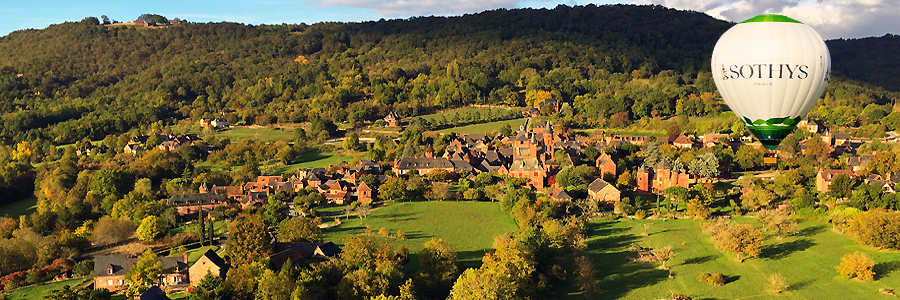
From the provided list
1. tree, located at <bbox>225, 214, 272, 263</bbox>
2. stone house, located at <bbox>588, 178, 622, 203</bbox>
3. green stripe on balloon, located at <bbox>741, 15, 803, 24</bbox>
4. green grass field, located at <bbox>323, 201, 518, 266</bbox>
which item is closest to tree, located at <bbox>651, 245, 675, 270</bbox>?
green grass field, located at <bbox>323, 201, 518, 266</bbox>

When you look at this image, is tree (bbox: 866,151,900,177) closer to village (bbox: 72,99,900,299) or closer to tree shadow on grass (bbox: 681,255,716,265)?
village (bbox: 72,99,900,299)

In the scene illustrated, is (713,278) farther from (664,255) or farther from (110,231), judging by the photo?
(110,231)

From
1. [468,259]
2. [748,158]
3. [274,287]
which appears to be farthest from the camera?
[748,158]

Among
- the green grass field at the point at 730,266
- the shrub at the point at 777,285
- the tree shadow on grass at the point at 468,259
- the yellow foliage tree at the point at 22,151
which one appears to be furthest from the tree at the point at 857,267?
the yellow foliage tree at the point at 22,151

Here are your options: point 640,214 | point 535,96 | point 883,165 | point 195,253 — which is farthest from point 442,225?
point 535,96

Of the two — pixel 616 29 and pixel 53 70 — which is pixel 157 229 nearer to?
pixel 53 70

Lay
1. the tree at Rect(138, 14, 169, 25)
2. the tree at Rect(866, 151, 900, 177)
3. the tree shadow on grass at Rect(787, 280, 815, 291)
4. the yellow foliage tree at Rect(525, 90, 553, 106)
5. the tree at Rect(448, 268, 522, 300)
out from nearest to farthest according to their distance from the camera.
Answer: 1. the tree at Rect(448, 268, 522, 300)
2. the tree shadow on grass at Rect(787, 280, 815, 291)
3. the tree at Rect(866, 151, 900, 177)
4. the yellow foliage tree at Rect(525, 90, 553, 106)
5. the tree at Rect(138, 14, 169, 25)
